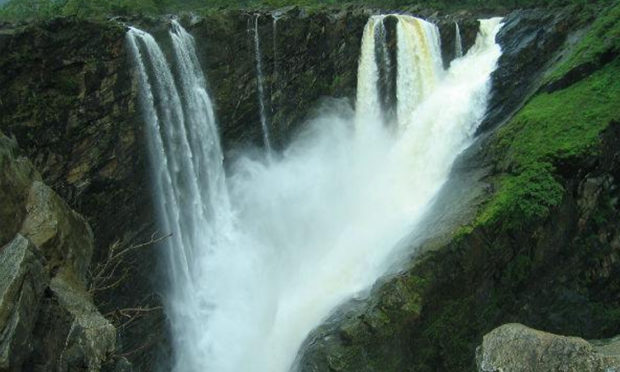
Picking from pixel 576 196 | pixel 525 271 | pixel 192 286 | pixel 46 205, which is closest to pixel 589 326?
pixel 525 271

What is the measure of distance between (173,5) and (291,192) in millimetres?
23876

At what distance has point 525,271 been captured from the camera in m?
12.6

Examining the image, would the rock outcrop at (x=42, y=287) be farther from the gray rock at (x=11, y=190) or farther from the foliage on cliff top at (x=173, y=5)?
the foliage on cliff top at (x=173, y=5)

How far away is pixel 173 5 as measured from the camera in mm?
37656

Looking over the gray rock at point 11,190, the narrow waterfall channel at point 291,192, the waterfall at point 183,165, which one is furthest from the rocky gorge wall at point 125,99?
the gray rock at point 11,190

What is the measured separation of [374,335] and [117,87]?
9.78 meters

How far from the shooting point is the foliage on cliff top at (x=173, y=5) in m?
23.2

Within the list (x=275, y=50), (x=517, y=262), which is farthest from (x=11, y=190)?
(x=275, y=50)

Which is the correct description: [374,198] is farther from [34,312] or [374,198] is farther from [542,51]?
[34,312]

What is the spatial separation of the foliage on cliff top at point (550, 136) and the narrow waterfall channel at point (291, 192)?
8.24 ft

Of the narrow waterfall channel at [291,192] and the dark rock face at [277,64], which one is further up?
the dark rock face at [277,64]

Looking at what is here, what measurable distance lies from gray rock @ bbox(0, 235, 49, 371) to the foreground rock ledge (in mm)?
6330

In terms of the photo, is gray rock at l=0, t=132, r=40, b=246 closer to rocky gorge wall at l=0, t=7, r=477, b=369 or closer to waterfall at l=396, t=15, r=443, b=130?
rocky gorge wall at l=0, t=7, r=477, b=369

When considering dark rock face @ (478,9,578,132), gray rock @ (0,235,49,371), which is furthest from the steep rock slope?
gray rock @ (0,235,49,371)
